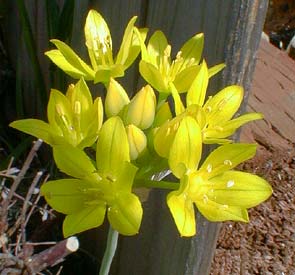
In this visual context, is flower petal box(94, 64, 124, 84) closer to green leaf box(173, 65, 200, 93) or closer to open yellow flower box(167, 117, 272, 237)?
green leaf box(173, 65, 200, 93)

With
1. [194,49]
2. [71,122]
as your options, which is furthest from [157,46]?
[71,122]

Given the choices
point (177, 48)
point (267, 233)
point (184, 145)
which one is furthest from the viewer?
point (267, 233)

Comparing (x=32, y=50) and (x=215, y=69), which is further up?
(x=215, y=69)

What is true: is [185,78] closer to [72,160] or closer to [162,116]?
[162,116]

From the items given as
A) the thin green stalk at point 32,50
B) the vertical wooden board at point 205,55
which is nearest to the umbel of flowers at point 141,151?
the vertical wooden board at point 205,55

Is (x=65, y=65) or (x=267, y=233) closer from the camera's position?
(x=65, y=65)

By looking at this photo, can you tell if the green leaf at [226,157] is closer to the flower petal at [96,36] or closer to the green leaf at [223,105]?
the green leaf at [223,105]

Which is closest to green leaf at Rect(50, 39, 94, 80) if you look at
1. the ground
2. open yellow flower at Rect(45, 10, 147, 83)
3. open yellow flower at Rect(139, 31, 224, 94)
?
open yellow flower at Rect(45, 10, 147, 83)
